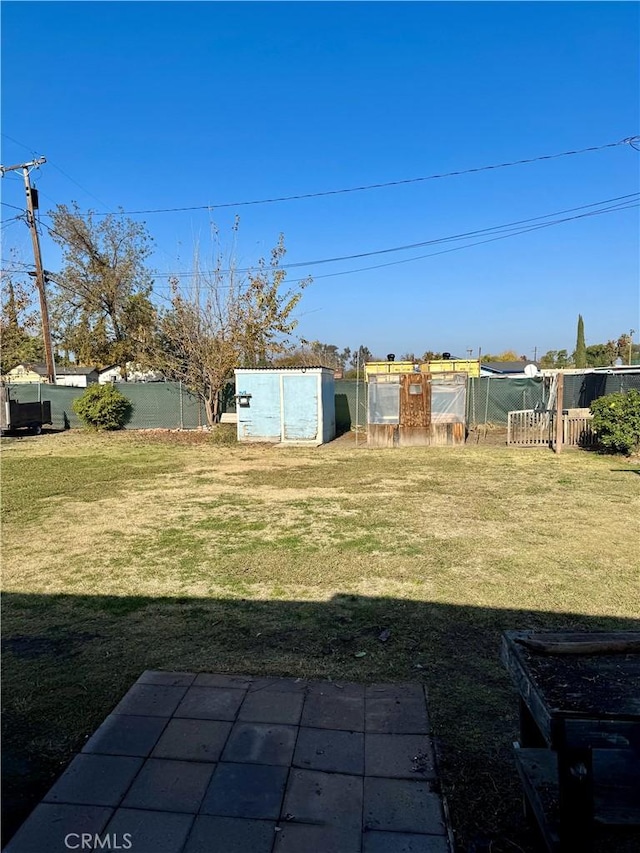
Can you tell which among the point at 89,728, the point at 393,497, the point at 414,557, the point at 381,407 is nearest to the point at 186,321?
the point at 381,407

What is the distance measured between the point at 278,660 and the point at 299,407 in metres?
10.8

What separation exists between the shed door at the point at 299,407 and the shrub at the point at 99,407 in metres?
6.31

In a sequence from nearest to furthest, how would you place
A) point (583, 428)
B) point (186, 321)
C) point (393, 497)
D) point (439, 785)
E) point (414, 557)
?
1. point (439, 785)
2. point (414, 557)
3. point (393, 497)
4. point (583, 428)
5. point (186, 321)

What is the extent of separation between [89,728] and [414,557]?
121 inches

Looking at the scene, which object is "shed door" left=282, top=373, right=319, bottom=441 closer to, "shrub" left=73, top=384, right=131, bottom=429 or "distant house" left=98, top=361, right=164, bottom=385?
"shrub" left=73, top=384, right=131, bottom=429

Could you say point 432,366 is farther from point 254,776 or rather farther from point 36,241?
point 254,776

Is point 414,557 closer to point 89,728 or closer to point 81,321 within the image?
point 89,728

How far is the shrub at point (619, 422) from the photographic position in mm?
9922

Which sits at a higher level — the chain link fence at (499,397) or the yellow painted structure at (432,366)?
the yellow painted structure at (432,366)

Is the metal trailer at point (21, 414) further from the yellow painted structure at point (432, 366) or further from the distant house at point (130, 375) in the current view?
the yellow painted structure at point (432, 366)

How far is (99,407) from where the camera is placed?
16312 millimetres

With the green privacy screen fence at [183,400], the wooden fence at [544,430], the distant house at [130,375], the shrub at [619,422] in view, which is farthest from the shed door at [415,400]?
the distant house at [130,375]

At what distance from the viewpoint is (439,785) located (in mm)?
1996

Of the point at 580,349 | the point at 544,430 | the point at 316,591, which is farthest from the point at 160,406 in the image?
the point at 580,349
